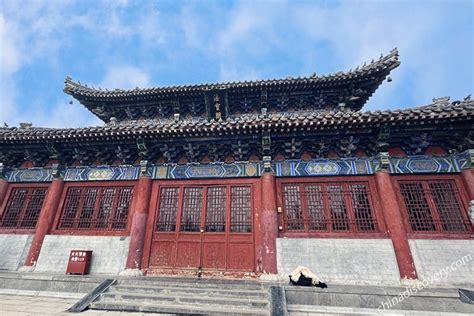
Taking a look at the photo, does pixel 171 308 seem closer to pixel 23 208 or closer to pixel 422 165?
pixel 23 208

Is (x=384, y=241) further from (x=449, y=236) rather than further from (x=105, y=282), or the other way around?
(x=105, y=282)

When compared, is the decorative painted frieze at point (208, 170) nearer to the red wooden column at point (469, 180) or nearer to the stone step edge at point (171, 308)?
the stone step edge at point (171, 308)

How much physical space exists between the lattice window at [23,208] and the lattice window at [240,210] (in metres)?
6.97

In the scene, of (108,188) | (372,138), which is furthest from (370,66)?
(108,188)

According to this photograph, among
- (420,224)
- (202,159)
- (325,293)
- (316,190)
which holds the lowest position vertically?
(325,293)

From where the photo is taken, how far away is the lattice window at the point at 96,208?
8102 mm

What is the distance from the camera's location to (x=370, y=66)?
941 cm

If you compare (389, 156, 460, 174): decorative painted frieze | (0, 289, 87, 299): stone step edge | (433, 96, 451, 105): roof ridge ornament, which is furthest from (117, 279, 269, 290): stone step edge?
(433, 96, 451, 105): roof ridge ornament

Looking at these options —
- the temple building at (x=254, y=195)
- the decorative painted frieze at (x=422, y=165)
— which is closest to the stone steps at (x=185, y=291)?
the temple building at (x=254, y=195)

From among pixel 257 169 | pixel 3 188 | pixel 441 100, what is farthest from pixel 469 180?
pixel 3 188

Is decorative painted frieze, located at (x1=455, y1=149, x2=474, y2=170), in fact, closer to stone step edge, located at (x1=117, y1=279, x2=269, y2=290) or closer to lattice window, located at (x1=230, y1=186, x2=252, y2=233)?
lattice window, located at (x1=230, y1=186, x2=252, y2=233)

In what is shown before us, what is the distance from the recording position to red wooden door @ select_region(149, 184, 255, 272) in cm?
729

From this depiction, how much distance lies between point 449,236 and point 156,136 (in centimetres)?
891

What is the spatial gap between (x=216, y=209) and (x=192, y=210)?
2.67 ft
